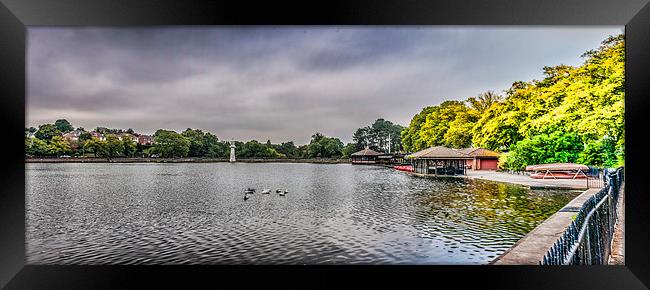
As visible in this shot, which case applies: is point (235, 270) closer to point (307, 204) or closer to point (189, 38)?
point (307, 204)

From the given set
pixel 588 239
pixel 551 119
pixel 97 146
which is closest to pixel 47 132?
pixel 97 146

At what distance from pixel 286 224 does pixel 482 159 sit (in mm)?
12651

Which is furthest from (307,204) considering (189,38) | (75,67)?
(75,67)

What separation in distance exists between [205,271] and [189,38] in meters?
11.0

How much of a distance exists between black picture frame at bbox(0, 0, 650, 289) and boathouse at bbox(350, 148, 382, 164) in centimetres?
1480

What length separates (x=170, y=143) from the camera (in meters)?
17.9

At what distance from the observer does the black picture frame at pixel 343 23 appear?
9.89 feet

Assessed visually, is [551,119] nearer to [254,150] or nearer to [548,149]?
[548,149]

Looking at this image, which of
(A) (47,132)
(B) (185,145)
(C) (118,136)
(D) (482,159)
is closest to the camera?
(A) (47,132)

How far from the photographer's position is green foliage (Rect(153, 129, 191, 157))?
56.5ft

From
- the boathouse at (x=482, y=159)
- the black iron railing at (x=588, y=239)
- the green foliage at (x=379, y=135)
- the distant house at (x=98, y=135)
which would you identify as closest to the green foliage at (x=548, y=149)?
the boathouse at (x=482, y=159)

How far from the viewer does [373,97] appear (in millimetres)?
15156

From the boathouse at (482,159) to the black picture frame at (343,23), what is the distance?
540 inches

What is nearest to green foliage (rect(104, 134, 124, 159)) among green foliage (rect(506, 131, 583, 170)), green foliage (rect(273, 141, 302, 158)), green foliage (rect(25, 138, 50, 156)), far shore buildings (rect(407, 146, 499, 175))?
green foliage (rect(25, 138, 50, 156))
